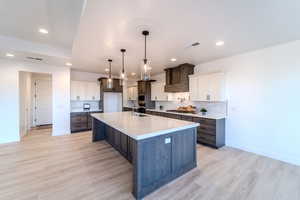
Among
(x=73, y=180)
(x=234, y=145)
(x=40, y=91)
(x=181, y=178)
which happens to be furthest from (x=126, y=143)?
(x=40, y=91)

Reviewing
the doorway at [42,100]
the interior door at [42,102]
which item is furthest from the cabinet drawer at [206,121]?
the interior door at [42,102]

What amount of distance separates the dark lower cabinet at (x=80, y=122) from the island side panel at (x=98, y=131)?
154 cm

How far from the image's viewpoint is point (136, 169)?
1854 millimetres

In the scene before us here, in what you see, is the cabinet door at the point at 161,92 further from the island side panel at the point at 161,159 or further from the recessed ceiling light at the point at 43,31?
the recessed ceiling light at the point at 43,31

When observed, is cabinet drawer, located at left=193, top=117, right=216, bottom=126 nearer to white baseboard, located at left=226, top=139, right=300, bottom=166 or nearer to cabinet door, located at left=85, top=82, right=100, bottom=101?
white baseboard, located at left=226, top=139, right=300, bottom=166

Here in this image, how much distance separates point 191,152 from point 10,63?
5.96 metres

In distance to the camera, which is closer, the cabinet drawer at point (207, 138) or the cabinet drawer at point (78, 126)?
the cabinet drawer at point (207, 138)

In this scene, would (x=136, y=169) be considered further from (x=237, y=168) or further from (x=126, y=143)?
(x=237, y=168)

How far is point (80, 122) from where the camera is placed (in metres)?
5.47

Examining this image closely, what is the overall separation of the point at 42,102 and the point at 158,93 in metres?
5.78

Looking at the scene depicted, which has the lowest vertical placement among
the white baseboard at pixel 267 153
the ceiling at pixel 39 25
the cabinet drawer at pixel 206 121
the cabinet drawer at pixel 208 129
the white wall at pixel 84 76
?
the white baseboard at pixel 267 153

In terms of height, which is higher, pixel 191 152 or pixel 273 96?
pixel 273 96

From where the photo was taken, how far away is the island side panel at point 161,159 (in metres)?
1.87

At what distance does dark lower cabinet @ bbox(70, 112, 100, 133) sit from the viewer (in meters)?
5.32
